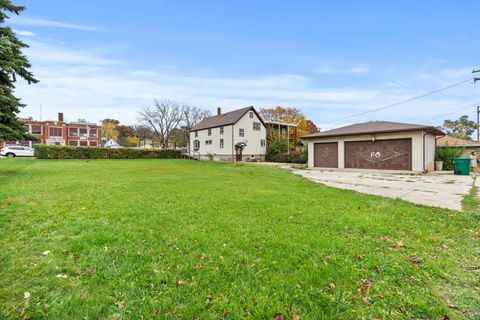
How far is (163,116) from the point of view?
49250 millimetres

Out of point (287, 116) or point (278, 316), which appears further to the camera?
point (287, 116)

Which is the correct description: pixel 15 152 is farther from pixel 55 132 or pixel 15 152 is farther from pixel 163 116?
pixel 55 132

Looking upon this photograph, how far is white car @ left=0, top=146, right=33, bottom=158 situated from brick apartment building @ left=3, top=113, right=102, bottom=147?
24.5 metres

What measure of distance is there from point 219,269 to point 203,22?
1564cm

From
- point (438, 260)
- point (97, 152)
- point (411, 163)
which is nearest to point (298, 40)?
point (411, 163)

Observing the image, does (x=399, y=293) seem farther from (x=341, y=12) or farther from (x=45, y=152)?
(x=45, y=152)

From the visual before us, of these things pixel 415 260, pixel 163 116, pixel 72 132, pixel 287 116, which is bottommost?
pixel 415 260

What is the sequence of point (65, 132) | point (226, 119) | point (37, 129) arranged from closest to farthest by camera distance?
point (226, 119)
point (37, 129)
point (65, 132)

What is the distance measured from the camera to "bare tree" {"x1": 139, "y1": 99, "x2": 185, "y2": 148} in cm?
4844

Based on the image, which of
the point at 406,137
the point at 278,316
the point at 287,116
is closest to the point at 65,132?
the point at 287,116

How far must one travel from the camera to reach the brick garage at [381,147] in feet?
49.8

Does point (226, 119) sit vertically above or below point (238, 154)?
above

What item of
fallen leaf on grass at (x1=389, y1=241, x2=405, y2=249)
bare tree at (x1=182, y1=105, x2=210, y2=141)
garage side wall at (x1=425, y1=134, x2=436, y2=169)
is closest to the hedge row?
bare tree at (x1=182, y1=105, x2=210, y2=141)

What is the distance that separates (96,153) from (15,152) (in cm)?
887
